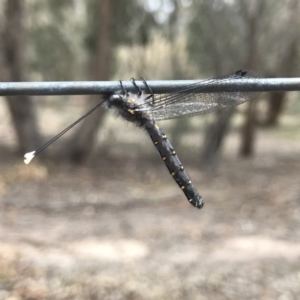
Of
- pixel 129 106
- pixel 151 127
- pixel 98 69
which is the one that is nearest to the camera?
pixel 129 106

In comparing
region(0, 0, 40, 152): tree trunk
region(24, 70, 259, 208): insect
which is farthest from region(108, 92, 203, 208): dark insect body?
region(0, 0, 40, 152): tree trunk

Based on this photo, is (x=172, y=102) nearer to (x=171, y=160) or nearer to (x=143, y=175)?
(x=171, y=160)

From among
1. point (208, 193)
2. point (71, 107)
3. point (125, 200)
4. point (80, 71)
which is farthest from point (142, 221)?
point (71, 107)

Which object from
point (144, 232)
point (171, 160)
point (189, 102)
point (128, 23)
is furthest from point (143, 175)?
point (189, 102)

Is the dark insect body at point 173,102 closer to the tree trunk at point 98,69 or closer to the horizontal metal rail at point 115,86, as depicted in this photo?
the horizontal metal rail at point 115,86

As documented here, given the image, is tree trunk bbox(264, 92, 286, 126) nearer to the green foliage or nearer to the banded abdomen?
the green foliage
